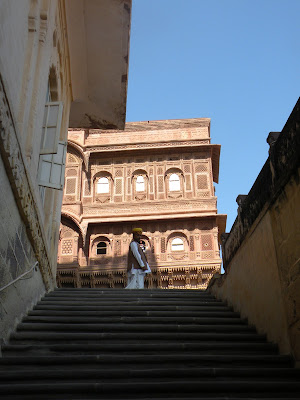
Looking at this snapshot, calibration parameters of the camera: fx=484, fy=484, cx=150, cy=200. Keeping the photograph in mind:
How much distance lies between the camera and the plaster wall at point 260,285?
185 inches

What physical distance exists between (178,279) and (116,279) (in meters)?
2.81

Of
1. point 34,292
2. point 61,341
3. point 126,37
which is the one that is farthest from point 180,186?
point 61,341

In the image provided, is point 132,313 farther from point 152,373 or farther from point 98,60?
point 98,60

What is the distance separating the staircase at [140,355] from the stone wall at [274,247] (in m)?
0.22

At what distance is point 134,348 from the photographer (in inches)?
184

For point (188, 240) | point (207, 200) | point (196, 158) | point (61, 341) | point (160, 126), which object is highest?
point (160, 126)

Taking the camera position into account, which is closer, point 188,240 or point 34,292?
point 34,292

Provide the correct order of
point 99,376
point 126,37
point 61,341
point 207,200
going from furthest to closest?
point 207,200, point 126,37, point 61,341, point 99,376

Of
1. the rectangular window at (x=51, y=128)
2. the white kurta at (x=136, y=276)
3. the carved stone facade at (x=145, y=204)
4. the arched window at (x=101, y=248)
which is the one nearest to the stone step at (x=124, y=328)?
the rectangular window at (x=51, y=128)

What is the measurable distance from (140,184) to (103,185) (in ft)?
6.19

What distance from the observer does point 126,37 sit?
11359mm

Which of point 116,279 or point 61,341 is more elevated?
point 116,279

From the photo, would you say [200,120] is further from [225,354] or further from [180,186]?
[225,354]

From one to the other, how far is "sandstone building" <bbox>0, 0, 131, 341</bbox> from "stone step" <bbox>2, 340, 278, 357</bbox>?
32 cm
